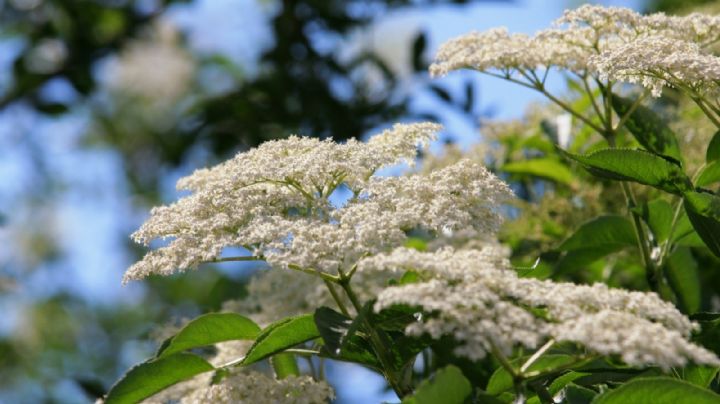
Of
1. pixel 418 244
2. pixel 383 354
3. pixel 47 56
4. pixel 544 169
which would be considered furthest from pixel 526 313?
pixel 47 56

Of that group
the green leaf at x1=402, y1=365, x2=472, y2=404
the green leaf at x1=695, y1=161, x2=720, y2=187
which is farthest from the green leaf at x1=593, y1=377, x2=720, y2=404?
the green leaf at x1=695, y1=161, x2=720, y2=187

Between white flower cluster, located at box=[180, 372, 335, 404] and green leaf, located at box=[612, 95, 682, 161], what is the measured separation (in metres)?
0.63

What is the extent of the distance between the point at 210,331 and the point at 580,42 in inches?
26.4

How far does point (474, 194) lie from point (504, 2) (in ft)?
5.46

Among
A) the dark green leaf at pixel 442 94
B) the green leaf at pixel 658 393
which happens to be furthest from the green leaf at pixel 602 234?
the dark green leaf at pixel 442 94

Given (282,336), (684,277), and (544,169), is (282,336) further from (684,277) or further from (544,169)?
(544,169)

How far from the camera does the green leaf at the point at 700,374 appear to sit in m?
1.14

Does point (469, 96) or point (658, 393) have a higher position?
point (469, 96)

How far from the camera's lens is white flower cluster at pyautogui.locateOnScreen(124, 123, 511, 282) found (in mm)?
1035

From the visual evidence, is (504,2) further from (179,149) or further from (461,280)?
(461,280)

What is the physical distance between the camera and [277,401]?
115cm

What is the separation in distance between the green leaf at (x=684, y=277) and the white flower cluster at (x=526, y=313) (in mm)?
642

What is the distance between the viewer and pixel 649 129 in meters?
1.48

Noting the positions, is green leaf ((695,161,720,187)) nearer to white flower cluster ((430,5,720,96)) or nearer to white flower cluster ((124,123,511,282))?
white flower cluster ((430,5,720,96))
